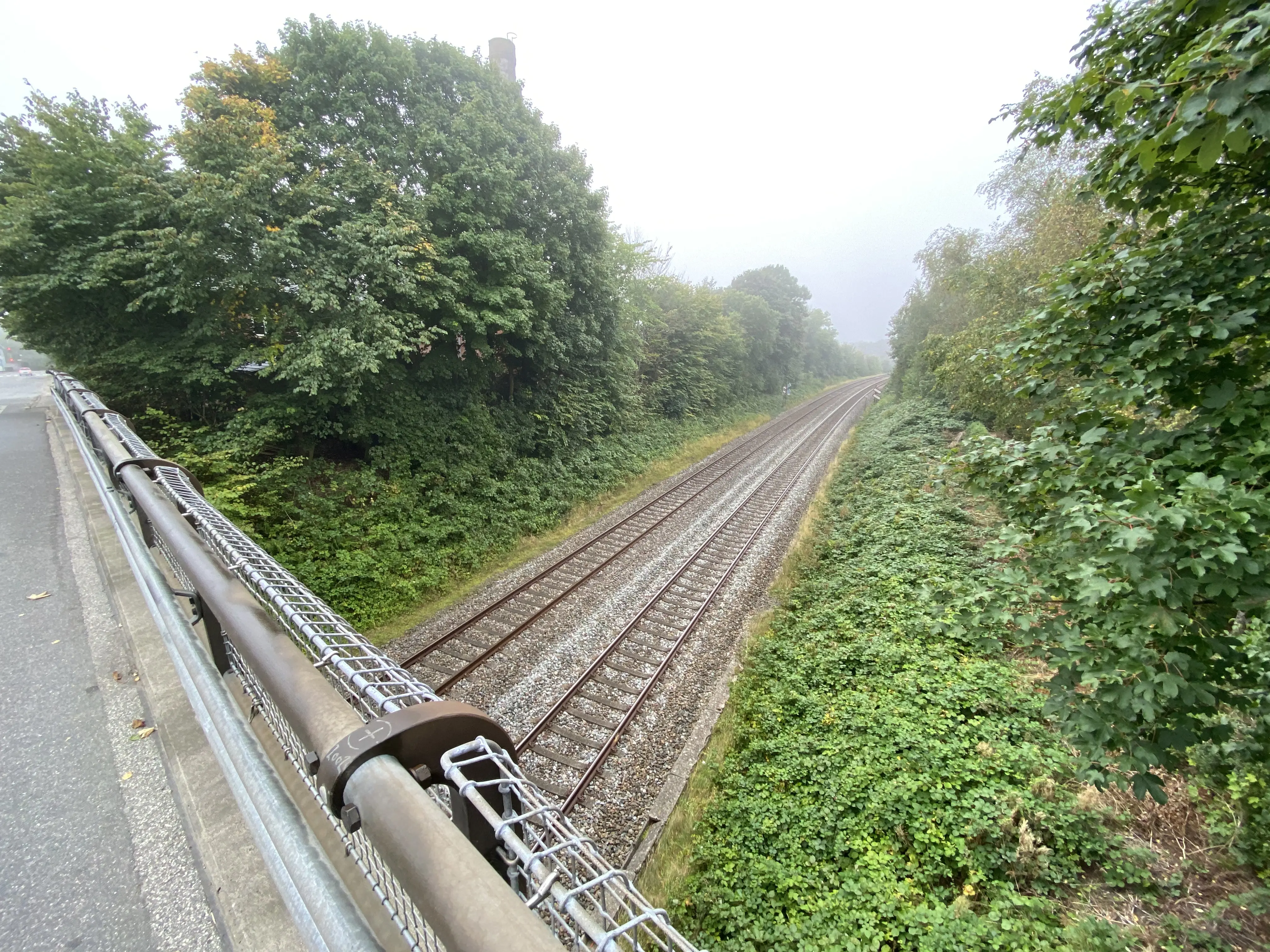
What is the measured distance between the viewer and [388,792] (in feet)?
3.67

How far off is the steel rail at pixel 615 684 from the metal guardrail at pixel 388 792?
3.98 meters

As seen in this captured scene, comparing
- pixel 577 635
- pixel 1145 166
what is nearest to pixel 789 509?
pixel 577 635

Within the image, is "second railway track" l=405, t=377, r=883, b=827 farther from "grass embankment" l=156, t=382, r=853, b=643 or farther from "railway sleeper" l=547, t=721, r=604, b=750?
"grass embankment" l=156, t=382, r=853, b=643

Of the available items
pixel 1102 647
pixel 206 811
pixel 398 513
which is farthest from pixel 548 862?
pixel 398 513

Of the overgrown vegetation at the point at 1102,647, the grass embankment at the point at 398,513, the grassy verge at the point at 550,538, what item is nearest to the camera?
the overgrown vegetation at the point at 1102,647

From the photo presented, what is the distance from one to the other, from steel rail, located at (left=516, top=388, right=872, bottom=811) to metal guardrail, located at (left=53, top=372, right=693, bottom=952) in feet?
13.0

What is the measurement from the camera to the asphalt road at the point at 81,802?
5.74ft

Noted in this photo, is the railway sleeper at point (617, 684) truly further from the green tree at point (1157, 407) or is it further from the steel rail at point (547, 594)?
the green tree at point (1157, 407)

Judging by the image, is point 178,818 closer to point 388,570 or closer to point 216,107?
point 388,570

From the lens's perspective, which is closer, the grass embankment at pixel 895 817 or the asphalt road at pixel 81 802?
the asphalt road at pixel 81 802

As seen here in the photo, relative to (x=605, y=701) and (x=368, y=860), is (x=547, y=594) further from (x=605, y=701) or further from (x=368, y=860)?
(x=368, y=860)

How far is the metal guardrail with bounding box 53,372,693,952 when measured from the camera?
3.19ft

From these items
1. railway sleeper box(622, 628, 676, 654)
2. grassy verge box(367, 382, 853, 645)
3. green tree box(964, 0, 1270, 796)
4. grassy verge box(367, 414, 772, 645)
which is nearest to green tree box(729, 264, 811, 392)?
grassy verge box(367, 382, 853, 645)

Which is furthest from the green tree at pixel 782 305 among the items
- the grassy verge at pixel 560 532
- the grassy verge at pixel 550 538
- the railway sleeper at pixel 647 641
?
the railway sleeper at pixel 647 641
